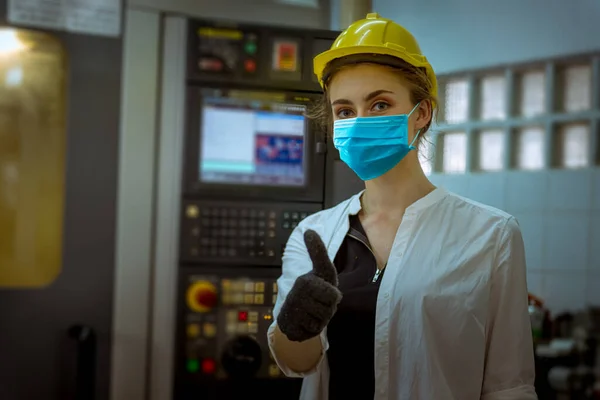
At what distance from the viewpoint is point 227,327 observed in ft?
3.29

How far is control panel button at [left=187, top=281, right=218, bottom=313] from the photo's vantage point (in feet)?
3.25

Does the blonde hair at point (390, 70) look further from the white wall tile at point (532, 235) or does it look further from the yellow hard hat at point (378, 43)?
the white wall tile at point (532, 235)

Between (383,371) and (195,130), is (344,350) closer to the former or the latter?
(383,371)

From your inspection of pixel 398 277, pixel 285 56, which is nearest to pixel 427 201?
pixel 398 277

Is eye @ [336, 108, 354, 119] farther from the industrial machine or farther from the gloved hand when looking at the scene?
the gloved hand

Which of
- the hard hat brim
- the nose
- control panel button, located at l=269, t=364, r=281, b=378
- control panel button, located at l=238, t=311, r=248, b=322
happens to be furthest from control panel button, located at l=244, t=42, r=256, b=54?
control panel button, located at l=269, t=364, r=281, b=378

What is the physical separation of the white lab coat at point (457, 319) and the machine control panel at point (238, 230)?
22 cm

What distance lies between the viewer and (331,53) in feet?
3.04

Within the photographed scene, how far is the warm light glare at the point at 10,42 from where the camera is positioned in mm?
939

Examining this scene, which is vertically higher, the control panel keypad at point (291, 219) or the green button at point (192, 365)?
the control panel keypad at point (291, 219)

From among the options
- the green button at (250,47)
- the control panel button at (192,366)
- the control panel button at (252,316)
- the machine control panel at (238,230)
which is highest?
the green button at (250,47)

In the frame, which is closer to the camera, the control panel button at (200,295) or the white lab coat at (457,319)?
the white lab coat at (457,319)

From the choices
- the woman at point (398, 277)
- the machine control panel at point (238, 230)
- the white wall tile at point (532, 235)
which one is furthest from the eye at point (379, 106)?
the white wall tile at point (532, 235)

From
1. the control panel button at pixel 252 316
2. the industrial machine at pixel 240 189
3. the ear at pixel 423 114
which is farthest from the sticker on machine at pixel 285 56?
the control panel button at pixel 252 316
